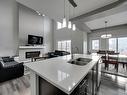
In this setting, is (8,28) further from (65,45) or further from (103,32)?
(103,32)

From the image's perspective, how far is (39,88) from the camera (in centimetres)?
131

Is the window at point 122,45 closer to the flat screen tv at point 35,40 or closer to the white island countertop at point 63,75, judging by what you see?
the white island countertop at point 63,75

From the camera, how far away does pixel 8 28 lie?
19.4 ft

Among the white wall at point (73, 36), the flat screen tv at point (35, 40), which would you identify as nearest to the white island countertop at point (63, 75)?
the white wall at point (73, 36)

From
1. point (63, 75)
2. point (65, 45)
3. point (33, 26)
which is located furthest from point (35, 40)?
point (63, 75)

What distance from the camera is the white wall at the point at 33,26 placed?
666cm

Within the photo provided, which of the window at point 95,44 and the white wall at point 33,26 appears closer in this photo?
the white wall at point 33,26

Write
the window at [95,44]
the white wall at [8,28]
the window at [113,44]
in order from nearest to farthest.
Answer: the white wall at [8,28] → the window at [113,44] → the window at [95,44]

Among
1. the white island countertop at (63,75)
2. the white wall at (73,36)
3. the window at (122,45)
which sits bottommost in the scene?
the white island countertop at (63,75)

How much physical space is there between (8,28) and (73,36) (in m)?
5.36

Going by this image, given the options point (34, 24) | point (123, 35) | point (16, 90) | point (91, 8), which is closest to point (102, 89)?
point (16, 90)

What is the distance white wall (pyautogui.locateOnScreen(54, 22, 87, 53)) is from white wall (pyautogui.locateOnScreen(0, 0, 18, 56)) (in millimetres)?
4160

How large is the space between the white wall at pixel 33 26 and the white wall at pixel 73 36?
2.58 feet

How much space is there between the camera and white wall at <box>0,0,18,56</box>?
221 inches
